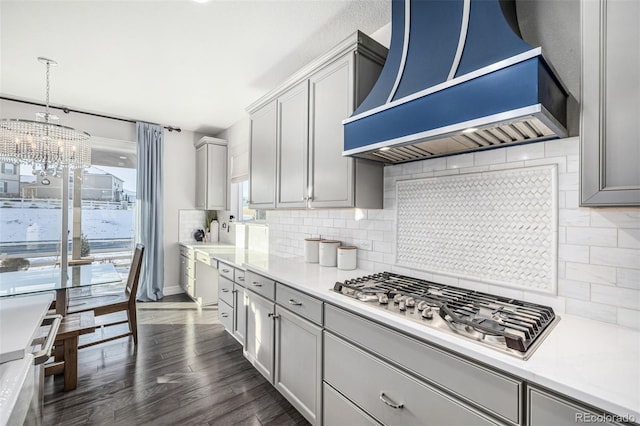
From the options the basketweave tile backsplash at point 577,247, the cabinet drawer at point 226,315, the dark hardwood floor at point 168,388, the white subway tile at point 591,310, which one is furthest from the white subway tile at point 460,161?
the cabinet drawer at point 226,315

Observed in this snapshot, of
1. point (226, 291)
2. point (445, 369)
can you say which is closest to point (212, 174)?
point (226, 291)

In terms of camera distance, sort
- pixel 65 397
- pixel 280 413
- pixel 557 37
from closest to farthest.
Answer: pixel 557 37 < pixel 280 413 < pixel 65 397

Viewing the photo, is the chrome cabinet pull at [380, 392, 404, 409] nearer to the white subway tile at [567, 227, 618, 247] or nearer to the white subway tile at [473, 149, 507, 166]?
A: the white subway tile at [567, 227, 618, 247]

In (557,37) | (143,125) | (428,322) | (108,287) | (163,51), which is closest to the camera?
(428,322)

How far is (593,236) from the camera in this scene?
4.11ft

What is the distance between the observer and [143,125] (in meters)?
4.52

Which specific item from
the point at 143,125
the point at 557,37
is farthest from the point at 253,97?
the point at 557,37

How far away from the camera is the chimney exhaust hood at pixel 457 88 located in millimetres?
1086

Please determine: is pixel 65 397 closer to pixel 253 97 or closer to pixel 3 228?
pixel 3 228

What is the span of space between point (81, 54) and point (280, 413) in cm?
343

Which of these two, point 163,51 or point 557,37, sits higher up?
point 163,51

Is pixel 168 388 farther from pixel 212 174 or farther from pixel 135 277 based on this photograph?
pixel 212 174

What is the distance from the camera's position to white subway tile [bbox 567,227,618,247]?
3.96 feet

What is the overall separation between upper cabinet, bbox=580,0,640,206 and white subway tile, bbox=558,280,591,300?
50 centimetres
